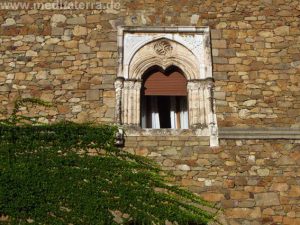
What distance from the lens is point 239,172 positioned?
7.16 meters

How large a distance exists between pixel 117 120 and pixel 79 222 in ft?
6.63

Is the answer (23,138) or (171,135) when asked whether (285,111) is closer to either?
(171,135)

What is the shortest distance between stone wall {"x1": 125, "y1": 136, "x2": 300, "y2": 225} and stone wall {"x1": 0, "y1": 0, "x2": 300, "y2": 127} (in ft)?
1.59

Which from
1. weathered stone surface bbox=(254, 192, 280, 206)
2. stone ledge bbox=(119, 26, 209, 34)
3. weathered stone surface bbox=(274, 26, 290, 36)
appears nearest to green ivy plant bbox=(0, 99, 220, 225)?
weathered stone surface bbox=(254, 192, 280, 206)

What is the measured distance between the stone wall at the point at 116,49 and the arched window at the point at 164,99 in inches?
23.1

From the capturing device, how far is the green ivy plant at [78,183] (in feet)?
19.5

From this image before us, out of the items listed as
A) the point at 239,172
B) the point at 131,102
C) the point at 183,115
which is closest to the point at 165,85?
the point at 183,115

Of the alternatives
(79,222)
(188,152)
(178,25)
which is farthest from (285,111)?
(79,222)

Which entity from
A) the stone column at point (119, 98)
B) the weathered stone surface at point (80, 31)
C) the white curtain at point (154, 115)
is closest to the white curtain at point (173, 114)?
the white curtain at point (154, 115)

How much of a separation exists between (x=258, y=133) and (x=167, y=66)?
1.91 metres

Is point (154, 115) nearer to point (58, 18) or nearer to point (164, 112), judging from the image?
point (164, 112)

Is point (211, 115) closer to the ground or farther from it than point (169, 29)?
closer to the ground

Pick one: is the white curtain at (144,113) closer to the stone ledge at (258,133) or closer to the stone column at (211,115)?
the stone column at (211,115)

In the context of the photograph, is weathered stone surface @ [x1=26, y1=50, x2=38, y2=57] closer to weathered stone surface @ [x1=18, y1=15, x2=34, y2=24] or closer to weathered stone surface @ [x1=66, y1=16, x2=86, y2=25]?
weathered stone surface @ [x1=18, y1=15, x2=34, y2=24]
